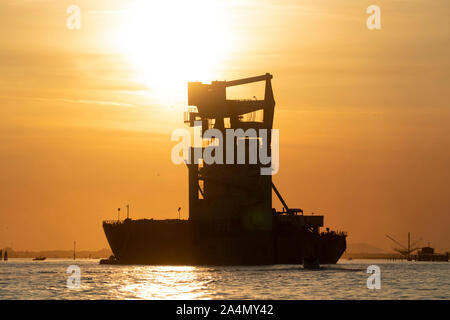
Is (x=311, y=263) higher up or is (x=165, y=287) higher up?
(x=165, y=287)

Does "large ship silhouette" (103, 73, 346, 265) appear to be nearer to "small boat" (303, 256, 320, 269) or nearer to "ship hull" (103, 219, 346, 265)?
"ship hull" (103, 219, 346, 265)

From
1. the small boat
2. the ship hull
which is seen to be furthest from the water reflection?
the ship hull

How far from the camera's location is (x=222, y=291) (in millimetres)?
77062

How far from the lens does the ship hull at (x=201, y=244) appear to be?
5915 inches

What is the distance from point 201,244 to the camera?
15038cm

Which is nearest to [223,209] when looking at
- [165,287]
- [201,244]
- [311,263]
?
[201,244]

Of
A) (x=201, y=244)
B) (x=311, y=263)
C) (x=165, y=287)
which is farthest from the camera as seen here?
(x=201, y=244)

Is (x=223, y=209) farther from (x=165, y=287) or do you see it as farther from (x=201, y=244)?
(x=165, y=287)

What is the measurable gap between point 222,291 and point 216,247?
240 ft

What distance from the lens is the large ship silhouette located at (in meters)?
150

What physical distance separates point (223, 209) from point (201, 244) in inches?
299
